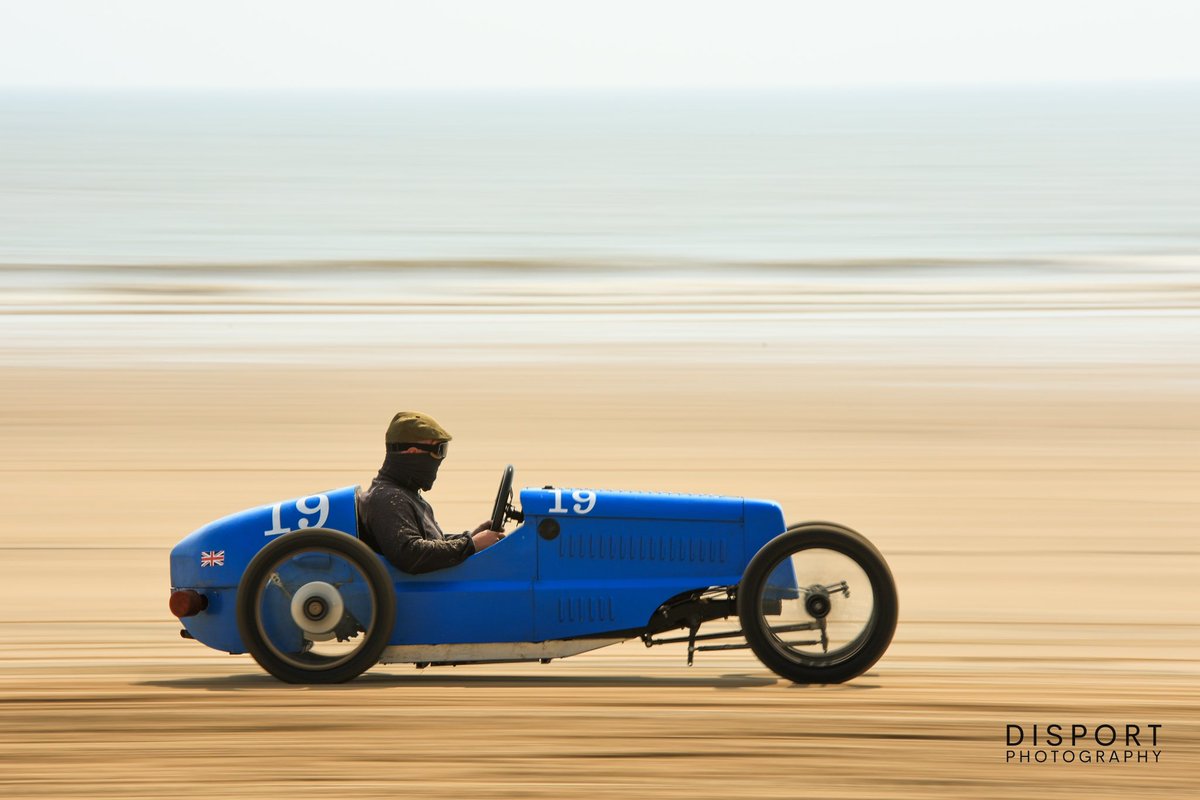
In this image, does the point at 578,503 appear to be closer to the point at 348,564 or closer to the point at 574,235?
the point at 348,564

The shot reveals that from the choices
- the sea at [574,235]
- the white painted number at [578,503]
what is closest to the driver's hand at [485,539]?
the white painted number at [578,503]

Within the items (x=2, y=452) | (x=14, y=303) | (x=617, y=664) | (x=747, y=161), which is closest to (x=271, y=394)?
(x=2, y=452)

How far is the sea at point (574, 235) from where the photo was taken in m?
25.8

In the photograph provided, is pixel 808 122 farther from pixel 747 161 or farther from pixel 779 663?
pixel 779 663

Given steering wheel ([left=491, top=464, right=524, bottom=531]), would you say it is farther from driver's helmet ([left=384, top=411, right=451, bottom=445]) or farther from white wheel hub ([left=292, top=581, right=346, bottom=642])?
white wheel hub ([left=292, top=581, right=346, bottom=642])

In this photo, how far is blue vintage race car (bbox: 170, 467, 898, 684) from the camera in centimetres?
580

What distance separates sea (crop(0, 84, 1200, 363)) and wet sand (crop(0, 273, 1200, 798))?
4.55 m

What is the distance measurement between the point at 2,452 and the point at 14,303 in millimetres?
14870

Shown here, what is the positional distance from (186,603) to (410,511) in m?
0.92

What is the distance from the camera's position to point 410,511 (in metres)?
5.95

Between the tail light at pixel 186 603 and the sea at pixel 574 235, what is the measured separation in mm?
13095

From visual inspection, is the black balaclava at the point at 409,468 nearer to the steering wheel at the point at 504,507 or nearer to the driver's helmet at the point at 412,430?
the driver's helmet at the point at 412,430

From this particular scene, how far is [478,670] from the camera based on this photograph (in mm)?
6617

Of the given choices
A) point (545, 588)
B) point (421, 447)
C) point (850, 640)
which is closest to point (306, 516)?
point (421, 447)
